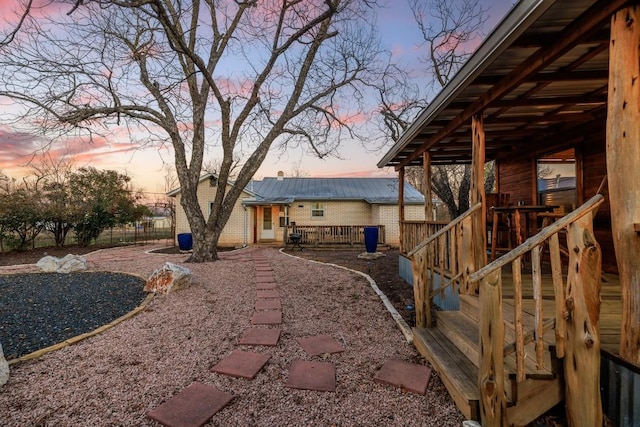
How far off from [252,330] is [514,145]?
7.03 meters

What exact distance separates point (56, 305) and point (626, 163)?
677cm

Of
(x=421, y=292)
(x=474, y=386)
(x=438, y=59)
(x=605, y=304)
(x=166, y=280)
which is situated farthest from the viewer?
(x=438, y=59)

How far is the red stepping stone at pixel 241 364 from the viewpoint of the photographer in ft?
9.16

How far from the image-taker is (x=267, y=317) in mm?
4277

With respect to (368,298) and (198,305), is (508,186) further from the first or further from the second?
(198,305)

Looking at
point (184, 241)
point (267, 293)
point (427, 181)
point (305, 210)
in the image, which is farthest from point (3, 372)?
point (305, 210)

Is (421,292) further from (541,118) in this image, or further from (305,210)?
(305,210)

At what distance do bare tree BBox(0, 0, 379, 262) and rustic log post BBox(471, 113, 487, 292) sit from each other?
6735 mm

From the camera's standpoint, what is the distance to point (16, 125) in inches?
302

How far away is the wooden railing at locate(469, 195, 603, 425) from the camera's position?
6.09ft

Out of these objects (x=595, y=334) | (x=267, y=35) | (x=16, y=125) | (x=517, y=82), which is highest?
(x=267, y=35)

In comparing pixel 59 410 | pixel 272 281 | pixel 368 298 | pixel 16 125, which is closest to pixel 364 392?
pixel 59 410

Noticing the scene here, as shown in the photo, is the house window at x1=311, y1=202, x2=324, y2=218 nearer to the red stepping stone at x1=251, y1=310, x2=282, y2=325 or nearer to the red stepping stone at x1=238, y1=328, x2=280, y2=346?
the red stepping stone at x1=251, y1=310, x2=282, y2=325

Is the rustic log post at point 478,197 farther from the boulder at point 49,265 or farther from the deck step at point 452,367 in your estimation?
the boulder at point 49,265
